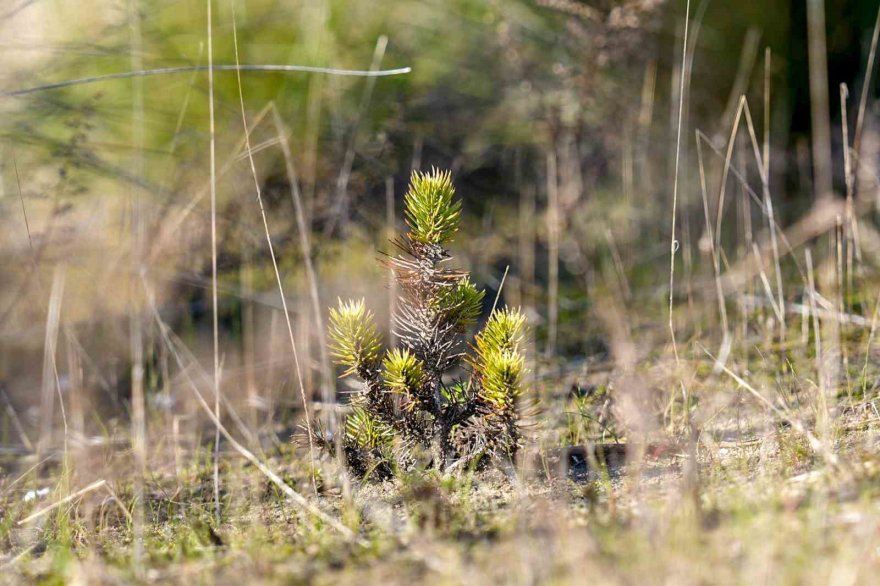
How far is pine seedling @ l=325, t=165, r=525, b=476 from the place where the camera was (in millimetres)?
1410

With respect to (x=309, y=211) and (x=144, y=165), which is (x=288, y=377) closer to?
(x=309, y=211)

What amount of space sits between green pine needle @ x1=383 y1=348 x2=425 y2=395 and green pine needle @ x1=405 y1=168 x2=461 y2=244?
21cm

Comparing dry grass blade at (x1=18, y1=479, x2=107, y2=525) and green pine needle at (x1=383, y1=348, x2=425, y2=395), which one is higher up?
green pine needle at (x1=383, y1=348, x2=425, y2=395)

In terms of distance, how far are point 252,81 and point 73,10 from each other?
2.16ft

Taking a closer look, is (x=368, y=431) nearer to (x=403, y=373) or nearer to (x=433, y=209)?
(x=403, y=373)

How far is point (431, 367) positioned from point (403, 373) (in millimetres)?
100

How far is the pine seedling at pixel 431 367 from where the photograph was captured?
1.41 m

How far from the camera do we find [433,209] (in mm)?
1398

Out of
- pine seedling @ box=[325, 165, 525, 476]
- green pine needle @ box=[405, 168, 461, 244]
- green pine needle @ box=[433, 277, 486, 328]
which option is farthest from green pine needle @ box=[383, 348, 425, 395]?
green pine needle @ box=[405, 168, 461, 244]

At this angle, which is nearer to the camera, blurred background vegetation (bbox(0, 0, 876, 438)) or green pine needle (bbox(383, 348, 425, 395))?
green pine needle (bbox(383, 348, 425, 395))

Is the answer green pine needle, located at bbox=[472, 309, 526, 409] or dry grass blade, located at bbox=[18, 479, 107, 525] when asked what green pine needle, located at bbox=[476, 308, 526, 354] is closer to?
green pine needle, located at bbox=[472, 309, 526, 409]

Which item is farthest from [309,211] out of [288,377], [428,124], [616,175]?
[616,175]

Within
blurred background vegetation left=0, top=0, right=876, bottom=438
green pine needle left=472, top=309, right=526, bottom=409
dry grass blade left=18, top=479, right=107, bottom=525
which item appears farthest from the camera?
blurred background vegetation left=0, top=0, right=876, bottom=438

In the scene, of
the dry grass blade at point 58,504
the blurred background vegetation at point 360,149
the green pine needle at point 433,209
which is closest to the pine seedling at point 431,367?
the green pine needle at point 433,209
